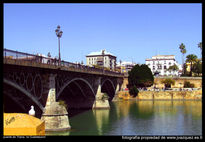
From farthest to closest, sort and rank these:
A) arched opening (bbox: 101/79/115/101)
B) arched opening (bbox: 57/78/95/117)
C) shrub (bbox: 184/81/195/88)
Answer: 1. shrub (bbox: 184/81/195/88)
2. arched opening (bbox: 101/79/115/101)
3. arched opening (bbox: 57/78/95/117)

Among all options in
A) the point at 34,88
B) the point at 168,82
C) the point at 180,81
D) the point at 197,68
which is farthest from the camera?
the point at 197,68

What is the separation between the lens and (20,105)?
124ft

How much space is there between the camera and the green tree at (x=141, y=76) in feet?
351

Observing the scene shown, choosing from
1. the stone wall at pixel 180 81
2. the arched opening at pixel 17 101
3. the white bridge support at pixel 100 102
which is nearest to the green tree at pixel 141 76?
the stone wall at pixel 180 81

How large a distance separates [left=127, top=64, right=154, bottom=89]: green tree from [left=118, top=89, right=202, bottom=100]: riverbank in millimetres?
7490

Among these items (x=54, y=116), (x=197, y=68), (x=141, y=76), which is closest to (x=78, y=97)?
(x=54, y=116)

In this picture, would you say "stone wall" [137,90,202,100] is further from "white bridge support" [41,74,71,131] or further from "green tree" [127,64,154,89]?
"white bridge support" [41,74,71,131]

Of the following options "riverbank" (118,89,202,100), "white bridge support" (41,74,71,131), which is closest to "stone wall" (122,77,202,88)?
"riverbank" (118,89,202,100)

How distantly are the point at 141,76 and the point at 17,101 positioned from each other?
243 ft

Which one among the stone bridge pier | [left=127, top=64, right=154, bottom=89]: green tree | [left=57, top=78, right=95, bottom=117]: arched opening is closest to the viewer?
the stone bridge pier

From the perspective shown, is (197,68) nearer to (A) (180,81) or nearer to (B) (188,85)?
(A) (180,81)

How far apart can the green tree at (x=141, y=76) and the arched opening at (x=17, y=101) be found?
2745 inches

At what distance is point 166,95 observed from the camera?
99625mm

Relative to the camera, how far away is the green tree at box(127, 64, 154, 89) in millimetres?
107062
